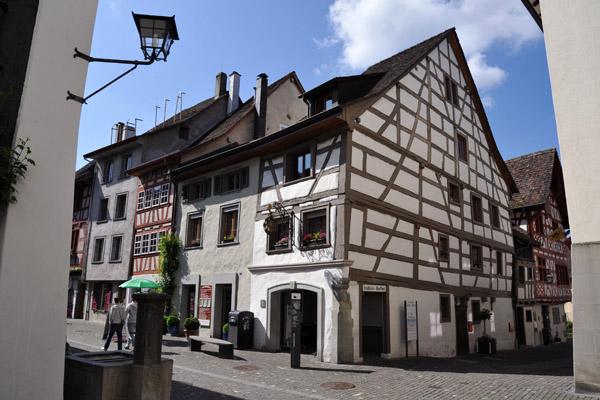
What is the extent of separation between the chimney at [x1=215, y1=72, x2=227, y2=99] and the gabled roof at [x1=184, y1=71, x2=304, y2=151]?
6.63ft

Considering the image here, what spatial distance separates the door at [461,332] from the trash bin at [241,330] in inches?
315

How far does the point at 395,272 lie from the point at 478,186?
28.2 feet

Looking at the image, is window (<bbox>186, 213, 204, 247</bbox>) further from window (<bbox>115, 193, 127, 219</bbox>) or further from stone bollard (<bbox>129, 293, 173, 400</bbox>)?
stone bollard (<bbox>129, 293, 173, 400</bbox>)

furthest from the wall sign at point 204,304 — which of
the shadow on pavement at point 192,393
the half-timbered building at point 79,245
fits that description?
the half-timbered building at point 79,245

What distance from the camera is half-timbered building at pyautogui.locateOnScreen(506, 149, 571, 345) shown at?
25.8 m

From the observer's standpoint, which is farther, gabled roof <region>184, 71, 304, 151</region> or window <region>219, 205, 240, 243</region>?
gabled roof <region>184, 71, 304, 151</region>

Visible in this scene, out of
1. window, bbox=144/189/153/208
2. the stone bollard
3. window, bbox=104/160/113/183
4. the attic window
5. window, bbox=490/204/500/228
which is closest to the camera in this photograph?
the stone bollard

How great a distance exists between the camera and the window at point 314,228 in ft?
45.7

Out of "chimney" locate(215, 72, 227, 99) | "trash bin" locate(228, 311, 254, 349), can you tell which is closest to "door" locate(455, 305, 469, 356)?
"trash bin" locate(228, 311, 254, 349)

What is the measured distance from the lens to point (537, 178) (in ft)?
91.9

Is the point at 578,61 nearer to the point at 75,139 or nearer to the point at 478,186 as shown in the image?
the point at 75,139

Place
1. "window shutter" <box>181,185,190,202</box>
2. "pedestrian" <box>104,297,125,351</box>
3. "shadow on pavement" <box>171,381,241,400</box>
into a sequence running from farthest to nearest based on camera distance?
"window shutter" <box>181,185,190,202</box> → "pedestrian" <box>104,297,125,351</box> → "shadow on pavement" <box>171,381,241,400</box>

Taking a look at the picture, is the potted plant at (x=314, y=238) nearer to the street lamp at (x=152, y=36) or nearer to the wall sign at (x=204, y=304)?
the wall sign at (x=204, y=304)

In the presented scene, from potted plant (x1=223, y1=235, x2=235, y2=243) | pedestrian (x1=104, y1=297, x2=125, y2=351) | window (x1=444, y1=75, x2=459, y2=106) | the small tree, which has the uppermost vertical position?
window (x1=444, y1=75, x2=459, y2=106)
